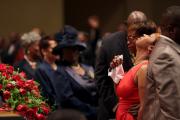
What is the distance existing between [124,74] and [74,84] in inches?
73.8

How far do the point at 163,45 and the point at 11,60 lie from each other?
368 inches

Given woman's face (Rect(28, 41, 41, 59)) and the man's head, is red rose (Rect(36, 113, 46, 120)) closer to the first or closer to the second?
the man's head

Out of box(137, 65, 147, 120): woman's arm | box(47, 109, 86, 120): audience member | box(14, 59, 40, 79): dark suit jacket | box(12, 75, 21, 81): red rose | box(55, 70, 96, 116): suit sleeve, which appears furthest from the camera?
box(14, 59, 40, 79): dark suit jacket

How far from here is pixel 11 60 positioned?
13469 millimetres

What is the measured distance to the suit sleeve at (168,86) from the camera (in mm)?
4250

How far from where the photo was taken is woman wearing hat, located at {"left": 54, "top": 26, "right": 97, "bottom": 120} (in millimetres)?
6949

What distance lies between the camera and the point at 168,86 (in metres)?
4.27

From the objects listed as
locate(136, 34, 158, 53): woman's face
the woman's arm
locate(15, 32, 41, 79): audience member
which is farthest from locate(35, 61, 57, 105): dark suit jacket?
the woman's arm

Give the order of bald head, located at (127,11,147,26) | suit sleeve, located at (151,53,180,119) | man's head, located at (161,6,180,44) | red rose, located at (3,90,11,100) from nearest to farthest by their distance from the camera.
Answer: suit sleeve, located at (151,53,180,119), man's head, located at (161,6,180,44), red rose, located at (3,90,11,100), bald head, located at (127,11,147,26)

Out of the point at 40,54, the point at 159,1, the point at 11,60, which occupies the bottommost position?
the point at 11,60

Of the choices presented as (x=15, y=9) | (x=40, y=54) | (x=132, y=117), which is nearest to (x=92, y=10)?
(x=15, y=9)

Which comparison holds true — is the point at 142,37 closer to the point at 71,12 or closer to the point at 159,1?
the point at 159,1

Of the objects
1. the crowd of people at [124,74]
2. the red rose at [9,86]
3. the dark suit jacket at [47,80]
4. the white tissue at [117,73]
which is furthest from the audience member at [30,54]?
the white tissue at [117,73]

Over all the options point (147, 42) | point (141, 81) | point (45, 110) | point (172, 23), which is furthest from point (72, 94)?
point (172, 23)
